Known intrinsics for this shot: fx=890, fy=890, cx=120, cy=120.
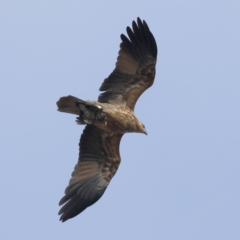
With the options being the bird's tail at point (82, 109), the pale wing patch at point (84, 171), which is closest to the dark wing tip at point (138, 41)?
the bird's tail at point (82, 109)

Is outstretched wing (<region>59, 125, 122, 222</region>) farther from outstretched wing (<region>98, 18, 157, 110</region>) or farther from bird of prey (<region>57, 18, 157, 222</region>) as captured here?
outstretched wing (<region>98, 18, 157, 110</region>)

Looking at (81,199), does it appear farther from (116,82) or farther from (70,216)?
(116,82)

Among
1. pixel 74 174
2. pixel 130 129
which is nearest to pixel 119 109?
→ pixel 130 129

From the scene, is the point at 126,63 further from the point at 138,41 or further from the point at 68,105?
the point at 68,105

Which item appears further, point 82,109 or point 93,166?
point 93,166

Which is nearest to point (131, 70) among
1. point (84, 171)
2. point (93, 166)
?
point (93, 166)

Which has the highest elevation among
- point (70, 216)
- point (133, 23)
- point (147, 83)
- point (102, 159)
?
point (133, 23)

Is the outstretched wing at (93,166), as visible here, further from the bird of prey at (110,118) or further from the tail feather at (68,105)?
the tail feather at (68,105)

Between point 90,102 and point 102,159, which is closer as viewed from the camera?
point 90,102

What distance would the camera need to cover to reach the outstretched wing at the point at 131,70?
17.5 metres

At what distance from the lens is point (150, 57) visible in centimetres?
1752

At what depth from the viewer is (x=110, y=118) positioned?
56.4 ft

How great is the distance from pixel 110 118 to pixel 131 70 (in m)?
1.09

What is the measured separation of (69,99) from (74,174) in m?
1.77
